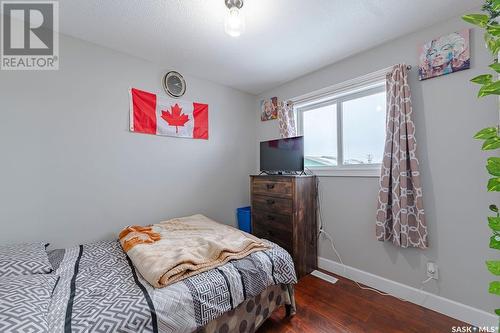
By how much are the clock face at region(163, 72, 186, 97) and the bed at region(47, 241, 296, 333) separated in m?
1.79

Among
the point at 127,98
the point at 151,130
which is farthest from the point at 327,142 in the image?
the point at 127,98

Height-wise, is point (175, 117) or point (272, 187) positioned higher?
point (175, 117)

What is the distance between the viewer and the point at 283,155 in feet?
8.21

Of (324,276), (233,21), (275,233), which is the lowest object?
(324,276)

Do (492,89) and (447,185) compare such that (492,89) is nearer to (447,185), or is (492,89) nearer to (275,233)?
(447,185)

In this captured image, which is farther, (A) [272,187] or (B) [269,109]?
(B) [269,109]

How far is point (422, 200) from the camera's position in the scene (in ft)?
5.72

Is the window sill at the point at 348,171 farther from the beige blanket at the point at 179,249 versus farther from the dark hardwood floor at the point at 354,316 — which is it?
the beige blanket at the point at 179,249

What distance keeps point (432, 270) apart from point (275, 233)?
1.39 metres

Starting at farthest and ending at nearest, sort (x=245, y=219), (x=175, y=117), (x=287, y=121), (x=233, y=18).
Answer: (x=245, y=219), (x=287, y=121), (x=175, y=117), (x=233, y=18)

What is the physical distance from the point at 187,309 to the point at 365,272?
1.88m

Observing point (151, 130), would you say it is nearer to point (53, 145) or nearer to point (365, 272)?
point (53, 145)

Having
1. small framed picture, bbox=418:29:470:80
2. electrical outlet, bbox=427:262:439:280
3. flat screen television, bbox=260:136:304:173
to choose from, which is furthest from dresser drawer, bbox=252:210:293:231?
small framed picture, bbox=418:29:470:80

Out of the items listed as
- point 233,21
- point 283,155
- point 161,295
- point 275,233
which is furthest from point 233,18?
point 275,233
